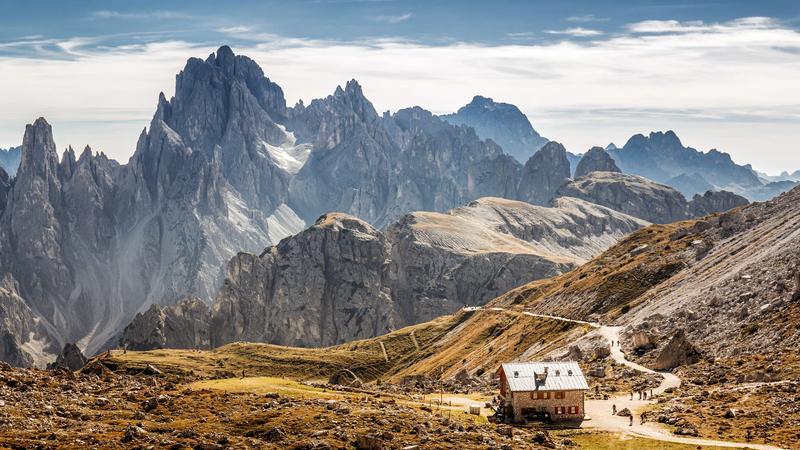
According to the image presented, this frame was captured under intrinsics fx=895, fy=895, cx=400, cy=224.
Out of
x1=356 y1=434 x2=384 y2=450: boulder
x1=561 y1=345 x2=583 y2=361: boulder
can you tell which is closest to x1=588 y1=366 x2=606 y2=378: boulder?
x1=561 y1=345 x2=583 y2=361: boulder

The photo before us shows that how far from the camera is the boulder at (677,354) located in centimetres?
14425

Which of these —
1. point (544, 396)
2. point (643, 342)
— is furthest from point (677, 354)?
point (544, 396)

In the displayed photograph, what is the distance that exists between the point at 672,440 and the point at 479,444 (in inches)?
899

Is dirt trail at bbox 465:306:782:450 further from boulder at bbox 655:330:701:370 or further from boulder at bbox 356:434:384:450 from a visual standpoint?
boulder at bbox 356:434:384:450

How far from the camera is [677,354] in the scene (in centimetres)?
14575

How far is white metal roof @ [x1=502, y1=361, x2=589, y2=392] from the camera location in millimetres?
118125

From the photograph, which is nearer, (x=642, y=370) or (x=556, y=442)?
(x=556, y=442)

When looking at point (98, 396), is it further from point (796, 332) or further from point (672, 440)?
point (796, 332)

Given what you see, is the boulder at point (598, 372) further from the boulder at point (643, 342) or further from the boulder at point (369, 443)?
the boulder at point (369, 443)

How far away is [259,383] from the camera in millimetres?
145375

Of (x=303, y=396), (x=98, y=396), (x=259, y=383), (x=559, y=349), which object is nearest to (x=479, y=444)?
(x=303, y=396)

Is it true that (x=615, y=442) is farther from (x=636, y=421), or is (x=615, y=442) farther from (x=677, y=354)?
(x=677, y=354)

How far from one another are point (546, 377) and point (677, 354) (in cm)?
3633

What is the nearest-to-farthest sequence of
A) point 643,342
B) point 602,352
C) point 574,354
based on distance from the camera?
point 643,342 < point 602,352 < point 574,354
